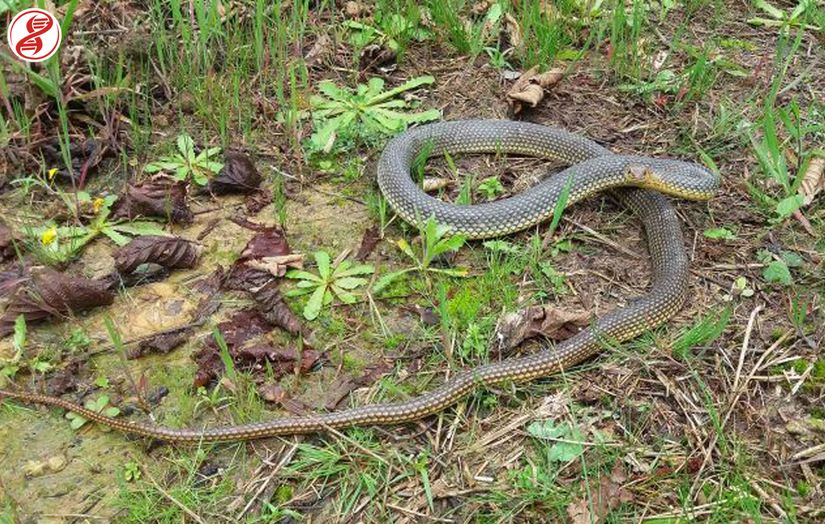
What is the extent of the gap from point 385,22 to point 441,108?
3.64 feet

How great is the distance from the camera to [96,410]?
4.30 meters

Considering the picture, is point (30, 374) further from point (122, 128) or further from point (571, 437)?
point (571, 437)

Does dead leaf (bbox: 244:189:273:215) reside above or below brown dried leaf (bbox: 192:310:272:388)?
above

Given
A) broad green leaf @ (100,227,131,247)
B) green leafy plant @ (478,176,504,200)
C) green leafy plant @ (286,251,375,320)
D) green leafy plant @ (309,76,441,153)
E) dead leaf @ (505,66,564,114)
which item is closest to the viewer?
green leafy plant @ (286,251,375,320)

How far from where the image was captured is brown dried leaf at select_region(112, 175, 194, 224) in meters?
5.48

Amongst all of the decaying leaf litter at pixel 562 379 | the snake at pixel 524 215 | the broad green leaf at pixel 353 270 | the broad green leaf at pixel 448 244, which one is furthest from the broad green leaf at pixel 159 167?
the broad green leaf at pixel 448 244

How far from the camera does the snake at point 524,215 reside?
4168 mm

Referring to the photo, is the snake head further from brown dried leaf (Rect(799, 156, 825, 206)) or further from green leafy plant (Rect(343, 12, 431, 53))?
green leafy plant (Rect(343, 12, 431, 53))

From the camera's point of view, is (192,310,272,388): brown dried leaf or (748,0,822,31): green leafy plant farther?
(748,0,822,31): green leafy plant

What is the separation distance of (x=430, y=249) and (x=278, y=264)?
1.04 m

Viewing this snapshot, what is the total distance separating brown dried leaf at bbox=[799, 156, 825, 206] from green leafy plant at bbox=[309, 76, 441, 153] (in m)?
2.86

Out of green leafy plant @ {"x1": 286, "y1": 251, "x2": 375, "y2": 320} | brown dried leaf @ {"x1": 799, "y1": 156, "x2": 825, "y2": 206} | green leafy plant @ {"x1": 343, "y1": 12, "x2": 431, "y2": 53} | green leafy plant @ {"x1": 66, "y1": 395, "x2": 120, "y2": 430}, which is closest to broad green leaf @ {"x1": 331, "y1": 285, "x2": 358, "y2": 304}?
green leafy plant @ {"x1": 286, "y1": 251, "x2": 375, "y2": 320}

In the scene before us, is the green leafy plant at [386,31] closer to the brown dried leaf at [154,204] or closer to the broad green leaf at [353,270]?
the brown dried leaf at [154,204]

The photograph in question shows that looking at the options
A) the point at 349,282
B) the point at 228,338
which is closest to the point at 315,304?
the point at 349,282
